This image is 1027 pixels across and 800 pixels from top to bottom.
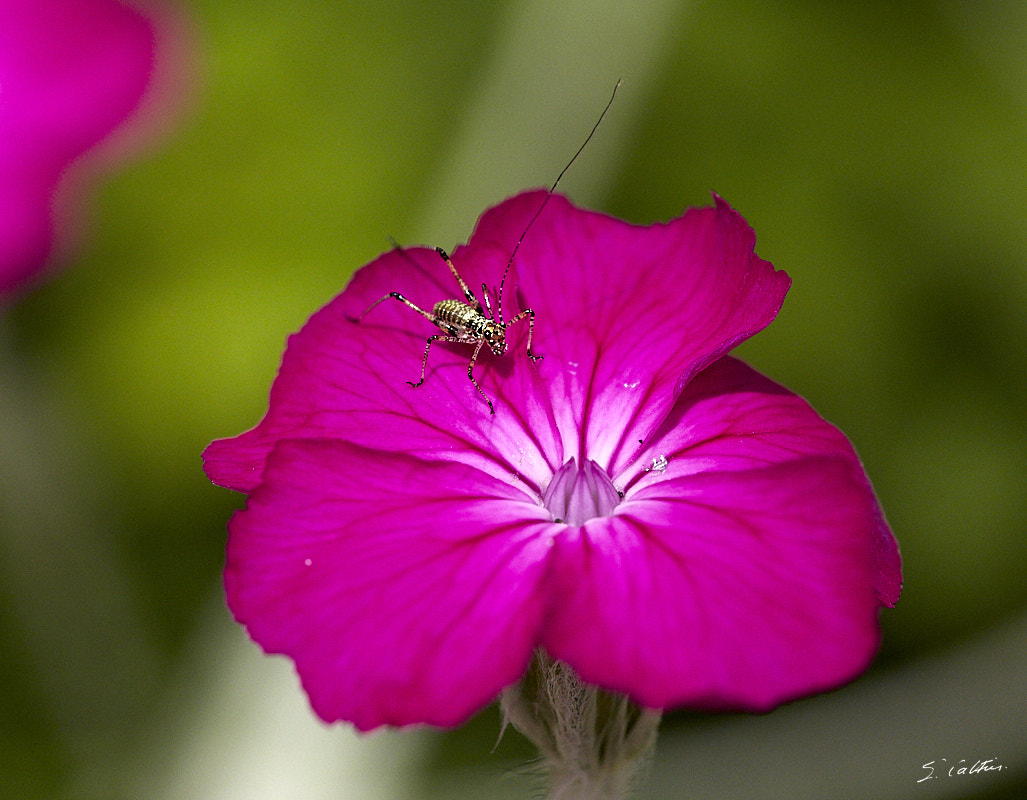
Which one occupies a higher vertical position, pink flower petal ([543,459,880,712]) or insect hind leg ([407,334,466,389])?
insect hind leg ([407,334,466,389])

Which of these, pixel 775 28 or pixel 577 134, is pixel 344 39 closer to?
pixel 577 134

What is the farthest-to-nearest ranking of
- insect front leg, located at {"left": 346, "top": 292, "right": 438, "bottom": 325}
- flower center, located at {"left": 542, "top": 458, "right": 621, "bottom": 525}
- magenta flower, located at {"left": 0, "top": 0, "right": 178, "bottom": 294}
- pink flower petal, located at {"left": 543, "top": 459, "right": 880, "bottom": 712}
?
magenta flower, located at {"left": 0, "top": 0, "right": 178, "bottom": 294}, insect front leg, located at {"left": 346, "top": 292, "right": 438, "bottom": 325}, flower center, located at {"left": 542, "top": 458, "right": 621, "bottom": 525}, pink flower petal, located at {"left": 543, "top": 459, "right": 880, "bottom": 712}

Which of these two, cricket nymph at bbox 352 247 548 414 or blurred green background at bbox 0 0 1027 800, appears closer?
cricket nymph at bbox 352 247 548 414

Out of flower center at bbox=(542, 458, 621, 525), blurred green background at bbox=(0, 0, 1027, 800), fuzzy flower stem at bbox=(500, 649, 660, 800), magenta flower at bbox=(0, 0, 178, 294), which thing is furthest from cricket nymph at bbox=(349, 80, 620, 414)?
magenta flower at bbox=(0, 0, 178, 294)

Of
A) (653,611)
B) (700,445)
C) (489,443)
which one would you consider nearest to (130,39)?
(489,443)

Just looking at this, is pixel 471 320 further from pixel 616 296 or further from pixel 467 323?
pixel 616 296

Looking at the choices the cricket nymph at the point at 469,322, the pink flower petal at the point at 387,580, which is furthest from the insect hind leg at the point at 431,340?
the pink flower petal at the point at 387,580

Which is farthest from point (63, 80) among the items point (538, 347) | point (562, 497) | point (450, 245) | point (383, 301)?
point (562, 497)

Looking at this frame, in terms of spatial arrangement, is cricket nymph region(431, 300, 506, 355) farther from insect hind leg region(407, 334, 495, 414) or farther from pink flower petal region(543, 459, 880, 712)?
pink flower petal region(543, 459, 880, 712)
